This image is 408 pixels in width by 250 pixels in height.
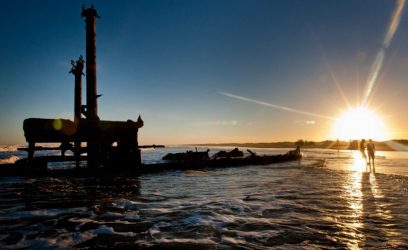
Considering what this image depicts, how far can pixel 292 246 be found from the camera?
572 centimetres

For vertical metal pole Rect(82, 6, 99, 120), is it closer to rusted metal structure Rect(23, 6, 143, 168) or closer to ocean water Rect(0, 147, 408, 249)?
rusted metal structure Rect(23, 6, 143, 168)

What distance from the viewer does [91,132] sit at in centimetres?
1856

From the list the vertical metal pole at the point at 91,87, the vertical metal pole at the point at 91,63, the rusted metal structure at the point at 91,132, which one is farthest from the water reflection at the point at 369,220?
the vertical metal pole at the point at 91,63

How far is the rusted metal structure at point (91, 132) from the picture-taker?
17.3 m

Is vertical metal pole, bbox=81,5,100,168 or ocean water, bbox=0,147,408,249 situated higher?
vertical metal pole, bbox=81,5,100,168

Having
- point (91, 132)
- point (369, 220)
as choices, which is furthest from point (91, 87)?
point (369, 220)

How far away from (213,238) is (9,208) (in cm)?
727

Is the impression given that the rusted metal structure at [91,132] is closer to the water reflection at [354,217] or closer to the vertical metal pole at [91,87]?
the vertical metal pole at [91,87]

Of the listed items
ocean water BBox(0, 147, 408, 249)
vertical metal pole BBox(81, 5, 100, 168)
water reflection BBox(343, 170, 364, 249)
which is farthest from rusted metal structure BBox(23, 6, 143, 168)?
water reflection BBox(343, 170, 364, 249)

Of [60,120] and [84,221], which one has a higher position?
[60,120]

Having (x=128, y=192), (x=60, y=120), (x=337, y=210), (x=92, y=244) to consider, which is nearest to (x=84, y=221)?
(x=92, y=244)

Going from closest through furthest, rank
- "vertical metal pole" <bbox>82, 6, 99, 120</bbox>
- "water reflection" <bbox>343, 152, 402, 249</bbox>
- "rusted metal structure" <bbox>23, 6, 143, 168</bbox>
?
"water reflection" <bbox>343, 152, 402, 249</bbox>, "rusted metal structure" <bbox>23, 6, 143, 168</bbox>, "vertical metal pole" <bbox>82, 6, 99, 120</bbox>

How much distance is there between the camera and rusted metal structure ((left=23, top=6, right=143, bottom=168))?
1731 centimetres

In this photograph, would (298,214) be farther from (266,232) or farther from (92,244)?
(92,244)
